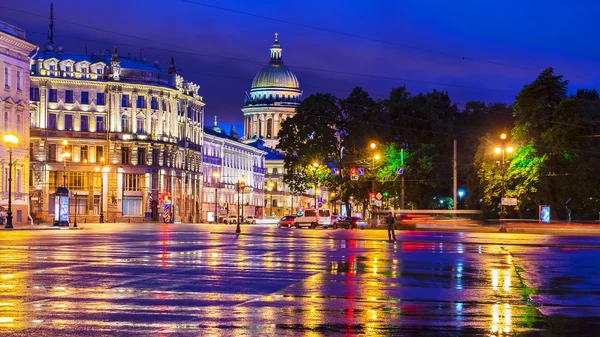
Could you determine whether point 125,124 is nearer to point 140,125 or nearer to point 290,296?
point 140,125

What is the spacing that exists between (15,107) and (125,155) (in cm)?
5162

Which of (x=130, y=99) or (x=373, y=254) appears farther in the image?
(x=130, y=99)

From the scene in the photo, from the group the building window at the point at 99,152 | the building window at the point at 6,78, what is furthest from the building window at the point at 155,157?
the building window at the point at 6,78

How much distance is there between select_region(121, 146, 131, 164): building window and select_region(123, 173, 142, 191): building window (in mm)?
1894

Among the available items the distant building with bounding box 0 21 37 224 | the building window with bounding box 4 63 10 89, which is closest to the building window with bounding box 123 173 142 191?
the distant building with bounding box 0 21 37 224

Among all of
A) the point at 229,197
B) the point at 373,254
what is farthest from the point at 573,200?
the point at 229,197

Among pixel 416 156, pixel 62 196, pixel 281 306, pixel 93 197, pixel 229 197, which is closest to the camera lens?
pixel 281 306

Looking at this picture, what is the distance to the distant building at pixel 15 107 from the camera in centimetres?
8206

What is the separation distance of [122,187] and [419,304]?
392 feet

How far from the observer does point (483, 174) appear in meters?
88.1

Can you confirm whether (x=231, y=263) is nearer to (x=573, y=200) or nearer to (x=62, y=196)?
(x=62, y=196)

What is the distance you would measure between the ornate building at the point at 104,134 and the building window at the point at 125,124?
0.14m

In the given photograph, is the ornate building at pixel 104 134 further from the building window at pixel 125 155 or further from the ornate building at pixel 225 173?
the ornate building at pixel 225 173

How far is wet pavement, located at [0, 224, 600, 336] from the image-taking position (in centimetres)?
1474
